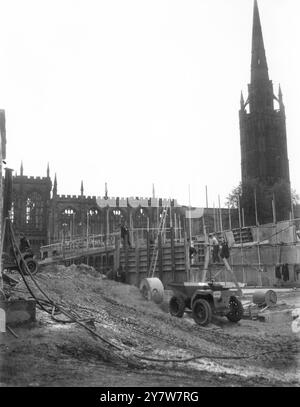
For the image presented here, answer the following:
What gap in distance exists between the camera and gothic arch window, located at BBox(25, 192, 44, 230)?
74750 millimetres

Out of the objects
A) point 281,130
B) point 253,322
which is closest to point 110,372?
point 253,322

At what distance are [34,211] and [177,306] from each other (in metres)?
62.8

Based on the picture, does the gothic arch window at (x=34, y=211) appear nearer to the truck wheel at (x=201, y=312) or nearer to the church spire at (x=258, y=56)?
the church spire at (x=258, y=56)

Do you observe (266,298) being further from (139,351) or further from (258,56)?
(258,56)

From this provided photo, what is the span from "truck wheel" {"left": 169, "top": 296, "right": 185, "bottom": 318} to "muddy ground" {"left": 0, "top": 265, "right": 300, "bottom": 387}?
1.28 metres

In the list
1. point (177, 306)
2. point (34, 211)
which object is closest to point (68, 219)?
point (34, 211)

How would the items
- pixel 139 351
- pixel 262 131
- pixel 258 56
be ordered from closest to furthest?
pixel 139 351, pixel 262 131, pixel 258 56

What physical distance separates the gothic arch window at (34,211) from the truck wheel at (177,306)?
61.6m

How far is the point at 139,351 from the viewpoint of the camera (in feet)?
30.8

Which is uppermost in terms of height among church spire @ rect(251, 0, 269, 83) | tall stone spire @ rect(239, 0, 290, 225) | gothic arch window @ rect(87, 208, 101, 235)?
church spire @ rect(251, 0, 269, 83)

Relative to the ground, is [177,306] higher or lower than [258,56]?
lower

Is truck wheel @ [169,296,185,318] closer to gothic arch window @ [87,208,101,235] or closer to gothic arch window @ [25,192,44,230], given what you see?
gothic arch window @ [87,208,101,235]

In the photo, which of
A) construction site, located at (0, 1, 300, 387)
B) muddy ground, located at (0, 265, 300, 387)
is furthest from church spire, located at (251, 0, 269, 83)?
muddy ground, located at (0, 265, 300, 387)
